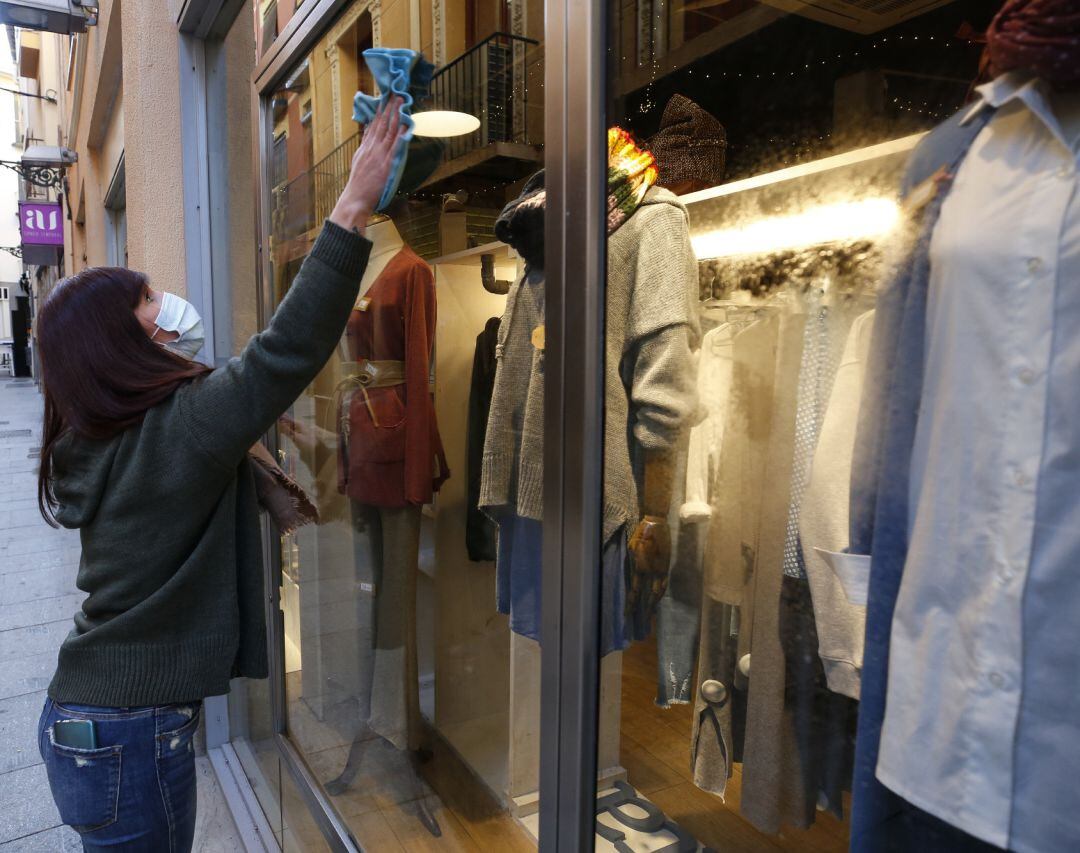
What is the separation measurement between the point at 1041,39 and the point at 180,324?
1.48 meters

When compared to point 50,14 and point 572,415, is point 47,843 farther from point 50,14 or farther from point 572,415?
point 50,14

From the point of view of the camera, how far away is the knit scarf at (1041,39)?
63 centimetres

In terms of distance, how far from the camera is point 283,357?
1276 millimetres

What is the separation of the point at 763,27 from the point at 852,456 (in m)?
0.59

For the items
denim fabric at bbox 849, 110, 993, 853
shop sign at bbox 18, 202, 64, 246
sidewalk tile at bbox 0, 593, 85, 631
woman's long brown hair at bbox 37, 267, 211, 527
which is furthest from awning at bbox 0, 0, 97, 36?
shop sign at bbox 18, 202, 64, 246

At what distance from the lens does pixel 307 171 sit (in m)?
2.23

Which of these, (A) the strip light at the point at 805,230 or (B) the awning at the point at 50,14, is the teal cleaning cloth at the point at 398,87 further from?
(B) the awning at the point at 50,14

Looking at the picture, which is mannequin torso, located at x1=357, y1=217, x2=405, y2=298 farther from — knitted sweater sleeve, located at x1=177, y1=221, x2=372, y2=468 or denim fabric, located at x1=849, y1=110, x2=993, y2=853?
denim fabric, located at x1=849, y1=110, x2=993, y2=853

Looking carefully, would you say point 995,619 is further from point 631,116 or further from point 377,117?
point 377,117

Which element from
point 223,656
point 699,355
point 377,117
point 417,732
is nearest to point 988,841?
point 699,355

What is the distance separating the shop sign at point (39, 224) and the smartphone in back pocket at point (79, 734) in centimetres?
1183

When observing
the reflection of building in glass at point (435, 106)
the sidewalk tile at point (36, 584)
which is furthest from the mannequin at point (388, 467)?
the sidewalk tile at point (36, 584)

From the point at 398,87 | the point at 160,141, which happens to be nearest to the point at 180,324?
the point at 398,87

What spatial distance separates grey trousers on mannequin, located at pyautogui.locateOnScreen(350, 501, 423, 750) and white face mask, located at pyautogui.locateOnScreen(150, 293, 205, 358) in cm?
63
